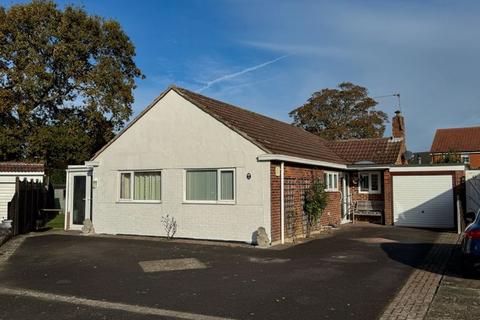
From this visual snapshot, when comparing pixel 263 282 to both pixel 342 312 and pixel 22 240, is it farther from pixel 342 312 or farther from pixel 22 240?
pixel 22 240

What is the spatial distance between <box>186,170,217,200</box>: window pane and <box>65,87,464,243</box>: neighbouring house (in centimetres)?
3

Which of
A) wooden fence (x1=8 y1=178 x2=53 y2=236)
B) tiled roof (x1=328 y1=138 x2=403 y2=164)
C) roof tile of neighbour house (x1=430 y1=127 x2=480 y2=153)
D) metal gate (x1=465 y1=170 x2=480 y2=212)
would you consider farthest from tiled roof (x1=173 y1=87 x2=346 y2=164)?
roof tile of neighbour house (x1=430 y1=127 x2=480 y2=153)

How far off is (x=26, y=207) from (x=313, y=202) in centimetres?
1139

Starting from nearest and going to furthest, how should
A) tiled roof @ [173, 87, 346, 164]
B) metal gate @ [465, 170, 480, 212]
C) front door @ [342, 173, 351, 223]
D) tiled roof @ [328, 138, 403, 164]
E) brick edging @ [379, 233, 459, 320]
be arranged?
brick edging @ [379, 233, 459, 320]
tiled roof @ [173, 87, 346, 164]
metal gate @ [465, 170, 480, 212]
front door @ [342, 173, 351, 223]
tiled roof @ [328, 138, 403, 164]

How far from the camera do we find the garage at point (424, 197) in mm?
19781

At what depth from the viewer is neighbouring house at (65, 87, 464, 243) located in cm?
1405

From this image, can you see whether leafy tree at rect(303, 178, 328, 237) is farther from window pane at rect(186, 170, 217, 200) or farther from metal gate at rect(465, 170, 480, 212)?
metal gate at rect(465, 170, 480, 212)

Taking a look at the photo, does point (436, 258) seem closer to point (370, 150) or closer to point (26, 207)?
point (370, 150)

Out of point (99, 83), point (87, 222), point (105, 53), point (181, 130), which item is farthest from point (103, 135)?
point (181, 130)

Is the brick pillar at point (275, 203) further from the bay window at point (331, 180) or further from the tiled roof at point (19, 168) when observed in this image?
the tiled roof at point (19, 168)

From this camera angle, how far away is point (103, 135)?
110ft

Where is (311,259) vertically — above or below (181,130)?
below

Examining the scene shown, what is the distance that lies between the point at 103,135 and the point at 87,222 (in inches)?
690

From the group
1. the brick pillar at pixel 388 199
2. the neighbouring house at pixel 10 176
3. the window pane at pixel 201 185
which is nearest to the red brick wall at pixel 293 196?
the window pane at pixel 201 185
